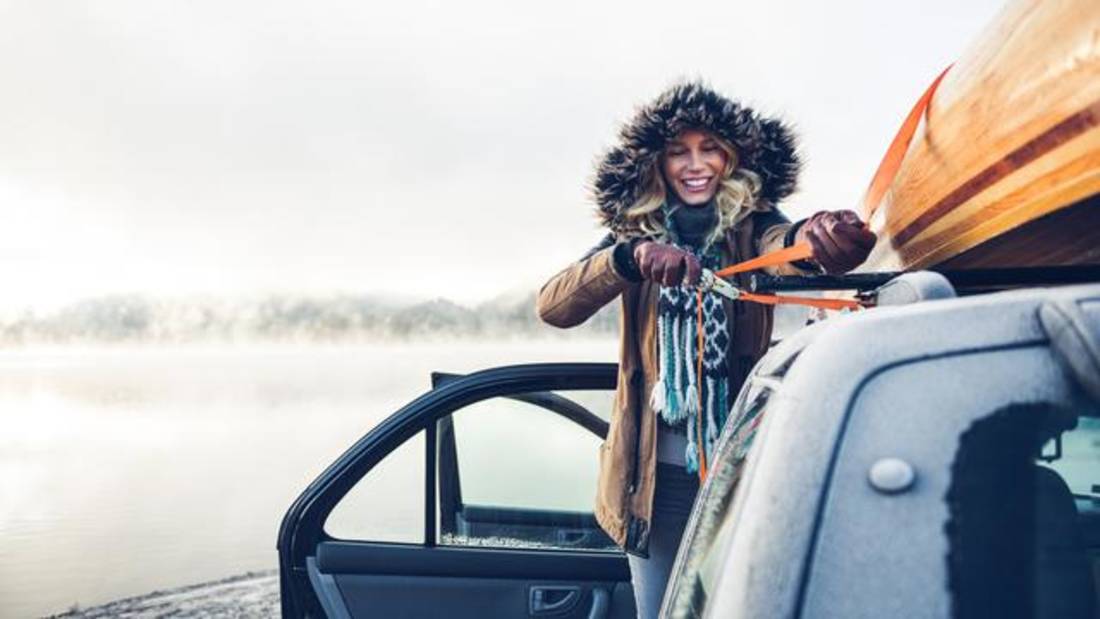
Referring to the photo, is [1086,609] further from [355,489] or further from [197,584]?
[197,584]

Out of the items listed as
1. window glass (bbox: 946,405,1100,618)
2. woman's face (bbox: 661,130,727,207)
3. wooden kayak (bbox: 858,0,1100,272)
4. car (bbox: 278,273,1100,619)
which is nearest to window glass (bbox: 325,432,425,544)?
woman's face (bbox: 661,130,727,207)

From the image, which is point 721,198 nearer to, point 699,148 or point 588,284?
point 699,148

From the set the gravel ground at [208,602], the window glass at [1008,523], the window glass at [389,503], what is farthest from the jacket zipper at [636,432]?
the gravel ground at [208,602]

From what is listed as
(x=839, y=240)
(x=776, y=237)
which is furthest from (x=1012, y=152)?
(x=776, y=237)

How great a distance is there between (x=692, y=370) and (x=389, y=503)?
124 cm

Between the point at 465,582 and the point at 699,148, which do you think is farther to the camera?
the point at 465,582

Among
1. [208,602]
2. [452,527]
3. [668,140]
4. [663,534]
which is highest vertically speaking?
[668,140]

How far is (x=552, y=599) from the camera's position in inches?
114

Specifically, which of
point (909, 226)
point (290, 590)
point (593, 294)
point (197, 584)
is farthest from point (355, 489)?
point (197, 584)

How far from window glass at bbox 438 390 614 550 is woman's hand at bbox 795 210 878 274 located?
1241 millimetres

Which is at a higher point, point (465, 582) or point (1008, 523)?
point (1008, 523)

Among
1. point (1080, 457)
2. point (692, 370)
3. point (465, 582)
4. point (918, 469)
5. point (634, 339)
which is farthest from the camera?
point (465, 582)

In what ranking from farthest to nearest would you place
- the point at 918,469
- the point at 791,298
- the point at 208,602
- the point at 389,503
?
the point at 208,602 → the point at 389,503 → the point at 791,298 → the point at 918,469

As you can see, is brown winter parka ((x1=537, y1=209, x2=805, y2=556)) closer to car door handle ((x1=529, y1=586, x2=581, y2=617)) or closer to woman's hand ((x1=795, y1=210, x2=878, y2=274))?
woman's hand ((x1=795, y1=210, x2=878, y2=274))
